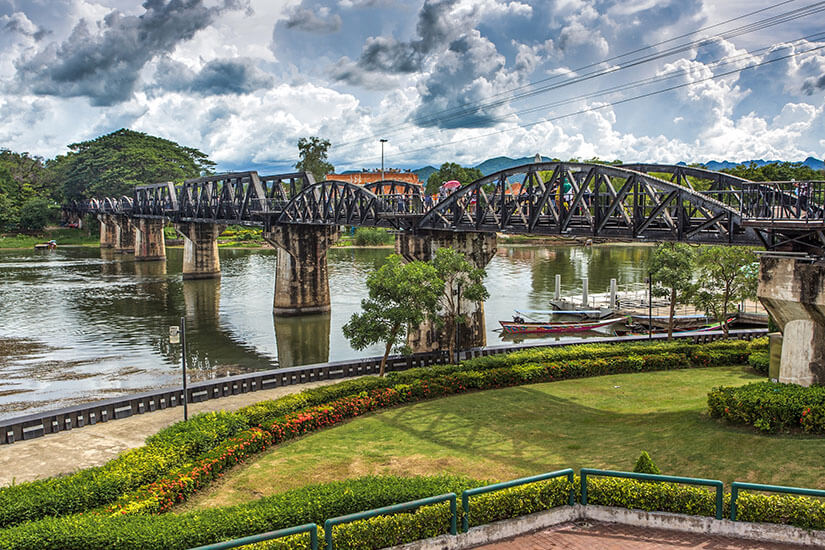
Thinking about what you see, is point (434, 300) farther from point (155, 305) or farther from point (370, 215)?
point (155, 305)

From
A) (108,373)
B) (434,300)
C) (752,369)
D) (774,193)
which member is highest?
(774,193)

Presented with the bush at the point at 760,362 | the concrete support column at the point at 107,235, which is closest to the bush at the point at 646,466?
the bush at the point at 760,362

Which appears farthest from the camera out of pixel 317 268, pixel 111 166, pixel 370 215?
pixel 111 166

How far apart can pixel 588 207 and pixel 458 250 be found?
12146 millimetres

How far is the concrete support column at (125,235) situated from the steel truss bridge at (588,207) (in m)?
74.8

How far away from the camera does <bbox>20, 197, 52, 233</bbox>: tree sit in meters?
165

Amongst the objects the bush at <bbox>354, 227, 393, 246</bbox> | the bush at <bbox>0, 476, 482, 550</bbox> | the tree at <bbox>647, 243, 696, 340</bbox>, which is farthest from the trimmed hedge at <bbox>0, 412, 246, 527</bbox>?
the bush at <bbox>354, 227, 393, 246</bbox>

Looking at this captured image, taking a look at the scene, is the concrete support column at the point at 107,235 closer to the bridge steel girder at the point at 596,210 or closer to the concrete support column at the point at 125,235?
the concrete support column at the point at 125,235

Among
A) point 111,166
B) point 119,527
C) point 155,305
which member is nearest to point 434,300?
point 119,527

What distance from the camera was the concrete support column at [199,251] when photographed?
9719 cm

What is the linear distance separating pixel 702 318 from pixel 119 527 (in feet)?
181

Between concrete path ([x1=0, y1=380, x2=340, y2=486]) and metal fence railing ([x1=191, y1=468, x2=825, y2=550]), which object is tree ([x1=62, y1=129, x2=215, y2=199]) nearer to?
concrete path ([x1=0, y1=380, x2=340, y2=486])

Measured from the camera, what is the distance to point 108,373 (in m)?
46.2

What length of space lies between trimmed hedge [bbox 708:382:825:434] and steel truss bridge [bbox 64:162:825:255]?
4.66m
